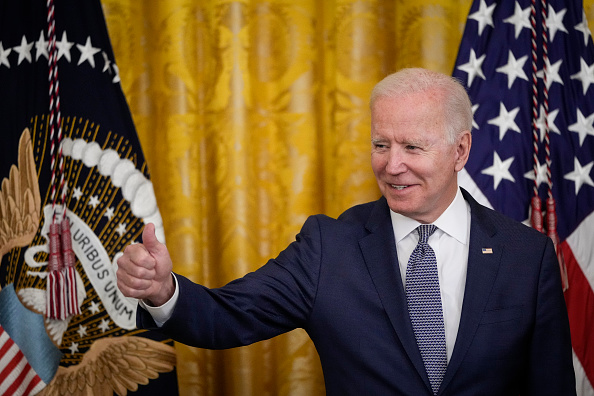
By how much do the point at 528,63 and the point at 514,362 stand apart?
3.52 feet

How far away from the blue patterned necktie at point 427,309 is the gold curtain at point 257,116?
27.8 inches

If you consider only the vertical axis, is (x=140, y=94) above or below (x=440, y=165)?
above

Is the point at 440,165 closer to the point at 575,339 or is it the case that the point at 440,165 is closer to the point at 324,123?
the point at 324,123

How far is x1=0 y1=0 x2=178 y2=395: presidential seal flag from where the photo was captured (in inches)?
80.8

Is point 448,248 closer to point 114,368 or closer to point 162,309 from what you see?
point 162,309

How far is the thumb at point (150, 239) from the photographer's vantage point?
1.12 meters

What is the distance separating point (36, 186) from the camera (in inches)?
82.1

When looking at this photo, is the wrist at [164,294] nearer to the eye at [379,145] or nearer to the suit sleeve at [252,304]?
the suit sleeve at [252,304]

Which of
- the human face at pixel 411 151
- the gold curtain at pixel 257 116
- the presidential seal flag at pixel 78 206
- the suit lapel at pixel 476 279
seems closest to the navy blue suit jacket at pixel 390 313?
the suit lapel at pixel 476 279

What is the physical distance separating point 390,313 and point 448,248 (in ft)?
0.77

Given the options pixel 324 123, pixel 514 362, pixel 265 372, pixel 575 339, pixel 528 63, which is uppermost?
pixel 528 63

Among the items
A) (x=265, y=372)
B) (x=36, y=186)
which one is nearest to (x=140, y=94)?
(x=36, y=186)

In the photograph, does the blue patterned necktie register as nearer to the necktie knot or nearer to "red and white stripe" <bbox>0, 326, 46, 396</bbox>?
the necktie knot

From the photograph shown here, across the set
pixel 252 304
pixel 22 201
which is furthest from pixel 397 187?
pixel 22 201
